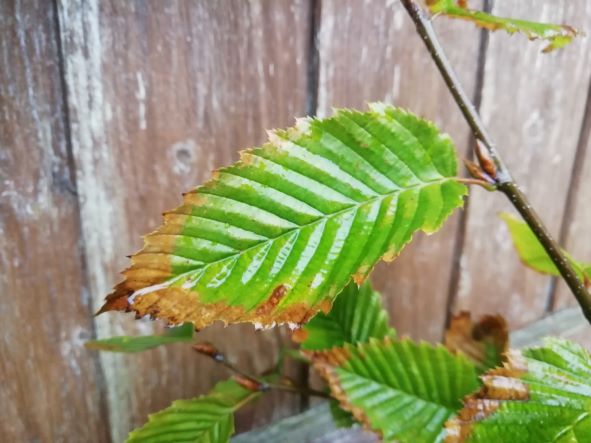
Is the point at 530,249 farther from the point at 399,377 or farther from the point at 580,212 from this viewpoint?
the point at 580,212

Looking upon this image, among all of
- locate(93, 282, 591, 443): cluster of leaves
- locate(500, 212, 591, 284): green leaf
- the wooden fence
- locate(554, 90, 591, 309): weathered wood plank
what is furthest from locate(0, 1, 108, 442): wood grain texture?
locate(554, 90, 591, 309): weathered wood plank

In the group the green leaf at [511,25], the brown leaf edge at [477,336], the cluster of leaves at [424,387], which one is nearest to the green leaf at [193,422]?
the cluster of leaves at [424,387]

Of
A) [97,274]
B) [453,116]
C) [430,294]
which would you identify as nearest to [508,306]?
[430,294]

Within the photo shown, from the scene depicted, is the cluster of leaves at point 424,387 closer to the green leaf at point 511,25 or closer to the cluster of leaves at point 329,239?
the cluster of leaves at point 329,239

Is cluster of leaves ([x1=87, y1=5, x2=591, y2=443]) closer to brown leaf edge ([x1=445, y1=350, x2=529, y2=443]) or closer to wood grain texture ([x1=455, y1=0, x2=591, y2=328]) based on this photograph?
brown leaf edge ([x1=445, y1=350, x2=529, y2=443])

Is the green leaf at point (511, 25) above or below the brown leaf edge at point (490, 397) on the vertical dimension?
above
